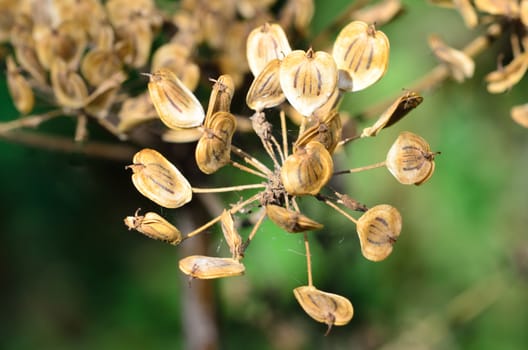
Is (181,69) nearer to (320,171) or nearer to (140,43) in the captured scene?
(140,43)

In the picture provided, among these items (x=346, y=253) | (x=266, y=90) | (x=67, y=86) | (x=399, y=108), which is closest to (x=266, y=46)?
(x=266, y=90)

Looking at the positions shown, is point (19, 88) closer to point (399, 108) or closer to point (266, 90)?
point (266, 90)

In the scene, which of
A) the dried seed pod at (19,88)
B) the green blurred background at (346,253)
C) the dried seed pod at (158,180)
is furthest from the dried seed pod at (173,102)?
the green blurred background at (346,253)

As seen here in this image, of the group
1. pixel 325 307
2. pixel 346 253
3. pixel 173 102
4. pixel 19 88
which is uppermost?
pixel 19 88

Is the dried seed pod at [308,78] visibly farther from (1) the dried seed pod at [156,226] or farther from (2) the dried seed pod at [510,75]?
(2) the dried seed pod at [510,75]

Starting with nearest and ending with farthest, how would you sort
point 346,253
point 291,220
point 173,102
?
1. point 291,220
2. point 173,102
3. point 346,253

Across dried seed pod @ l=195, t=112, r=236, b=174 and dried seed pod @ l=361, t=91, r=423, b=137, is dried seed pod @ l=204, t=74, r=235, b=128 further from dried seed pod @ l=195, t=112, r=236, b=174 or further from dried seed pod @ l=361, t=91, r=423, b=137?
dried seed pod @ l=361, t=91, r=423, b=137

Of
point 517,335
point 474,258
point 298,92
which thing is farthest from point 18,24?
point 517,335
